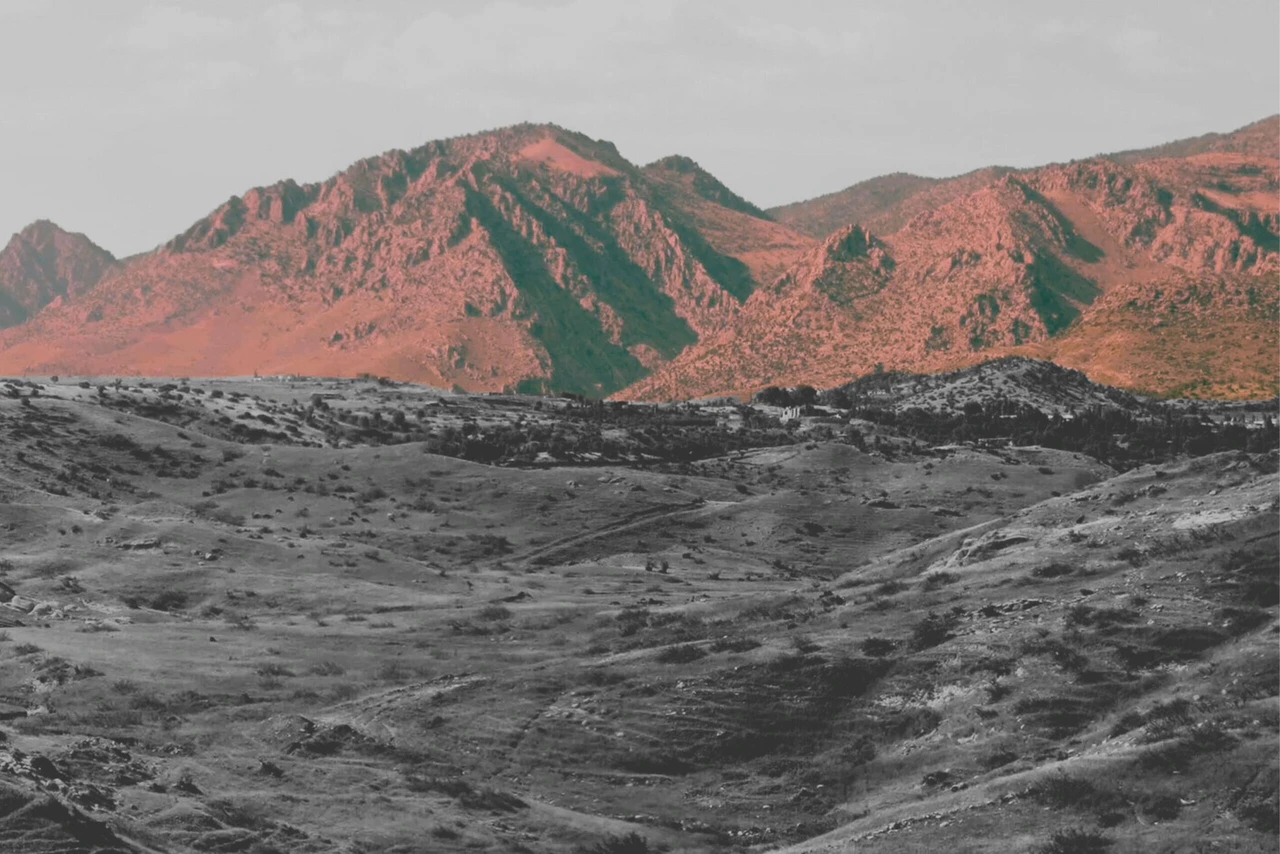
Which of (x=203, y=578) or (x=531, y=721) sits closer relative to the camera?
(x=531, y=721)

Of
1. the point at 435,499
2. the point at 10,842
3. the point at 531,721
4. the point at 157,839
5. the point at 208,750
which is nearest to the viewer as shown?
the point at 10,842

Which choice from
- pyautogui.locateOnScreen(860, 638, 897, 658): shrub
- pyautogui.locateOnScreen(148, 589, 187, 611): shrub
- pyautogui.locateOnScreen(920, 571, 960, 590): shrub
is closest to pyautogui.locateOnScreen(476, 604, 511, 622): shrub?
pyautogui.locateOnScreen(148, 589, 187, 611): shrub

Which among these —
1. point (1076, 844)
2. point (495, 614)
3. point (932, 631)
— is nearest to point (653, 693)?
point (932, 631)

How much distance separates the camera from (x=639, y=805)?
43.9m

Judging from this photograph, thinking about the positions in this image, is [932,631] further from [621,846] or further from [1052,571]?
[621,846]

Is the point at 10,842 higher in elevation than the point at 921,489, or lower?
higher

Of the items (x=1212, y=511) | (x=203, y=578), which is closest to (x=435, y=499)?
(x=203, y=578)

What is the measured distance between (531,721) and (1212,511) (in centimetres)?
3153

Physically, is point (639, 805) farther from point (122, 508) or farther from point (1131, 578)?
point (122, 508)

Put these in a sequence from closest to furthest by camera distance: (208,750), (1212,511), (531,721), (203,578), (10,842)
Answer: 1. (10,842)
2. (208,750)
3. (531,721)
4. (1212,511)
5. (203,578)

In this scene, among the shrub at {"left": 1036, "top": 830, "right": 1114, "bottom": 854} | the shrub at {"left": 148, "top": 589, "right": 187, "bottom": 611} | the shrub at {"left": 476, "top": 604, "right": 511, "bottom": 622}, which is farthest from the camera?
the shrub at {"left": 148, "top": 589, "right": 187, "bottom": 611}

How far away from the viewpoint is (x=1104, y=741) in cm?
4200

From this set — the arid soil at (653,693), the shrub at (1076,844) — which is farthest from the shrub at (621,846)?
the shrub at (1076,844)

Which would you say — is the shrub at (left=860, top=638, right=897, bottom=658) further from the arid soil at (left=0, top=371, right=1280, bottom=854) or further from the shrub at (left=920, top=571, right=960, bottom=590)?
the shrub at (left=920, top=571, right=960, bottom=590)
